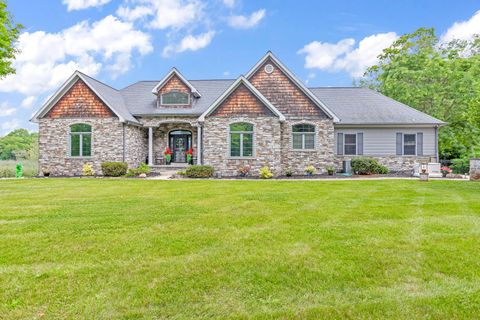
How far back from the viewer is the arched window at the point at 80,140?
19172 mm

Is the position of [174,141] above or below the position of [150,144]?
above

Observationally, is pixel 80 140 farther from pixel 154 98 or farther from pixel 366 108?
pixel 366 108

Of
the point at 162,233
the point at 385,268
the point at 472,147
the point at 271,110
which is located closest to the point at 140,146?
the point at 271,110

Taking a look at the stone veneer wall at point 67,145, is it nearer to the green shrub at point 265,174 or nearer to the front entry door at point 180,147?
the front entry door at point 180,147

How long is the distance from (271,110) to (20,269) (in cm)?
1488

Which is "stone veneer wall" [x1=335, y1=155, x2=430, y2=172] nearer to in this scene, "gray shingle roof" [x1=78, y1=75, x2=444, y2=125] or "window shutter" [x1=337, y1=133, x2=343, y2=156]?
"window shutter" [x1=337, y1=133, x2=343, y2=156]

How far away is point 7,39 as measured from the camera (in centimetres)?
1688

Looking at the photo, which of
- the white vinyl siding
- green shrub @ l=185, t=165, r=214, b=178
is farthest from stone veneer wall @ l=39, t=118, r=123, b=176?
the white vinyl siding

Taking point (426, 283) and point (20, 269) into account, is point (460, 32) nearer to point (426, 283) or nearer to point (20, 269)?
point (426, 283)

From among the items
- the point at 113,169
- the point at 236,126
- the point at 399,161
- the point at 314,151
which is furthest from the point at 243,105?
the point at 399,161

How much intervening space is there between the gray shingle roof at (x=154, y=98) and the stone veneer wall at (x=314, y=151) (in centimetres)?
603

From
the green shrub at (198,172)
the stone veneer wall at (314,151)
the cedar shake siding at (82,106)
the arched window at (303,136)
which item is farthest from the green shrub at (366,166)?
the cedar shake siding at (82,106)

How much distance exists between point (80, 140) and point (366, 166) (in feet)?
57.5

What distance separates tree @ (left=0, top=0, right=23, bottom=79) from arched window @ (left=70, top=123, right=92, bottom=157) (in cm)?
484
